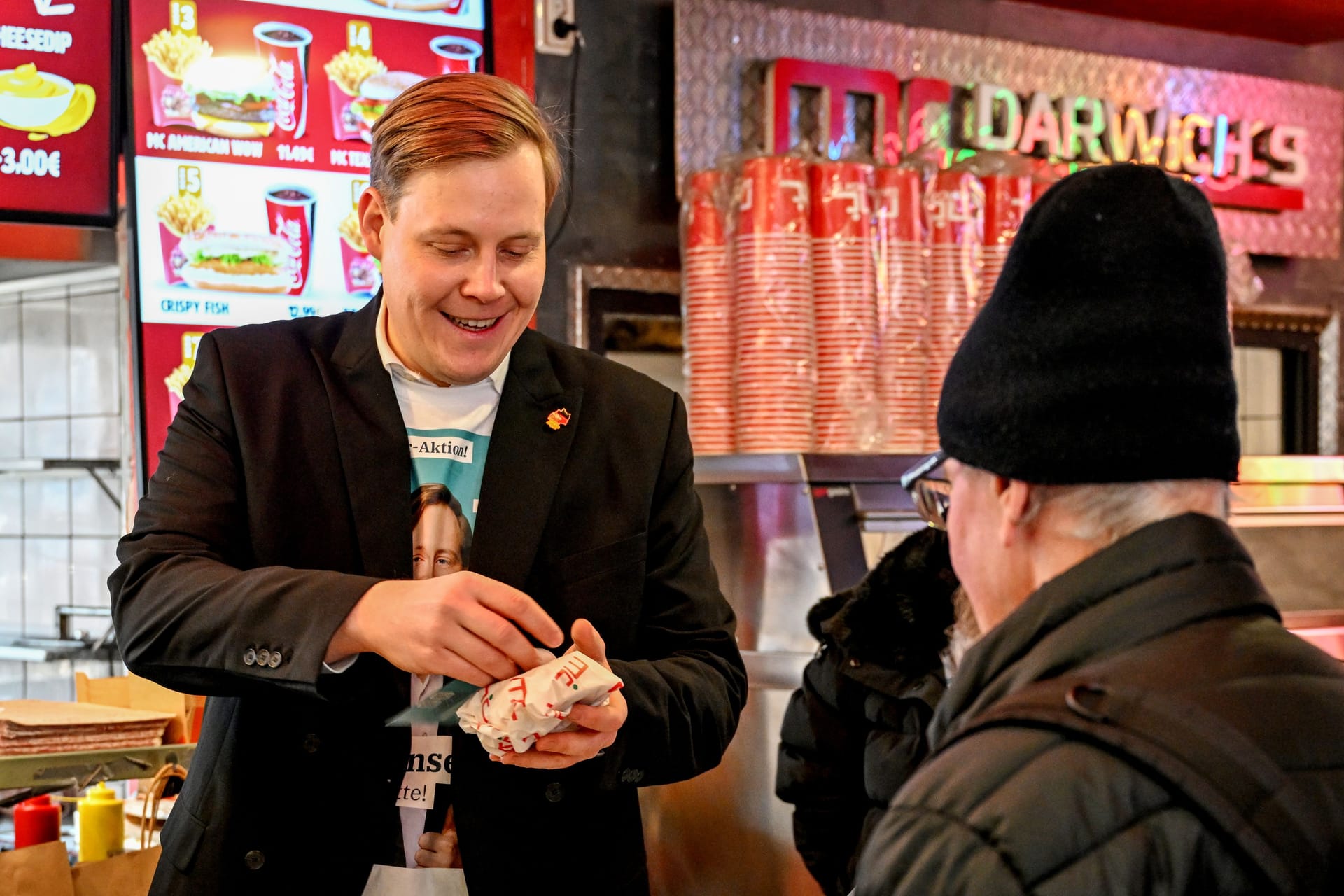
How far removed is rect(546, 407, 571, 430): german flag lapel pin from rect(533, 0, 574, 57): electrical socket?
228 centimetres

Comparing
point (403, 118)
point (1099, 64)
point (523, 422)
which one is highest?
point (1099, 64)

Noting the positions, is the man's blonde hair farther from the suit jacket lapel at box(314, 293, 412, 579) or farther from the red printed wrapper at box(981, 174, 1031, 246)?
the red printed wrapper at box(981, 174, 1031, 246)

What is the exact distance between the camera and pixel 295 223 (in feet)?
10.6

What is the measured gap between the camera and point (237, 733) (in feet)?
5.22

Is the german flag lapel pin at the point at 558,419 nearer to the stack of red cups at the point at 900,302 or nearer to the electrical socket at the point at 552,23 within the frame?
the stack of red cups at the point at 900,302

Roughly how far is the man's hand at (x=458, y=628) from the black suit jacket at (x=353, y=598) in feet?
0.21

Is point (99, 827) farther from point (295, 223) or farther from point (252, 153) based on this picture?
point (252, 153)

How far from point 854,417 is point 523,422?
1845mm

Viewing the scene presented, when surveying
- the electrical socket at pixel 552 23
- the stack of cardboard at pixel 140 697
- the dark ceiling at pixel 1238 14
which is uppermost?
the dark ceiling at pixel 1238 14

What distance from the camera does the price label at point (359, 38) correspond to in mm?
3324

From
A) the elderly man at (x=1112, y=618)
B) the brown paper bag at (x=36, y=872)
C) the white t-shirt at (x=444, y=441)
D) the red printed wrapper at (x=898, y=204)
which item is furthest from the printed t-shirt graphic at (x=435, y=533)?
the red printed wrapper at (x=898, y=204)

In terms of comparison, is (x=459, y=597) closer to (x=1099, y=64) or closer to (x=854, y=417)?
(x=854, y=417)

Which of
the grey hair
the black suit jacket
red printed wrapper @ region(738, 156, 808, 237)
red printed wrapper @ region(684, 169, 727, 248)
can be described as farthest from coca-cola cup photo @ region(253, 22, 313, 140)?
the grey hair

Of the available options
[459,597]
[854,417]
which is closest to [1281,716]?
[459,597]
